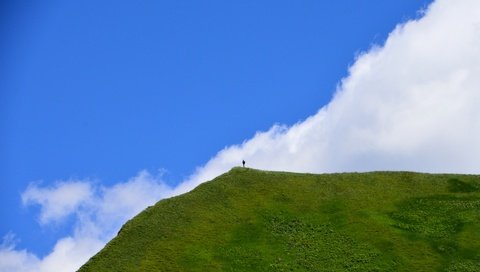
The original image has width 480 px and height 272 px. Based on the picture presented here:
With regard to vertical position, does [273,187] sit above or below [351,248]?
above

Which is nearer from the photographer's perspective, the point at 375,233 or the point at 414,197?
the point at 375,233

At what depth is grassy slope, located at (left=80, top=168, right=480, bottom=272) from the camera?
224ft

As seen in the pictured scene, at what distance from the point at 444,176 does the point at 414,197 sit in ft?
26.4

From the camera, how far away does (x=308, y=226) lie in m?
74.2

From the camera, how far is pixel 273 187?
81.2 meters

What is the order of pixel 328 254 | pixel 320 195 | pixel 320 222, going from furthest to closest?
pixel 320 195 → pixel 320 222 → pixel 328 254

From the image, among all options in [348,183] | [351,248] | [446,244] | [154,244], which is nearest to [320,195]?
[348,183]

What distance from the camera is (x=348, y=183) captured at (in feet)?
272

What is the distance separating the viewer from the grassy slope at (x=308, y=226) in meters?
68.2

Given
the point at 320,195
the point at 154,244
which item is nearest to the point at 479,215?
the point at 320,195

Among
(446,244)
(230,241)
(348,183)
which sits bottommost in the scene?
(446,244)

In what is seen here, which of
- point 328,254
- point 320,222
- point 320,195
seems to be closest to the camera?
point 328,254

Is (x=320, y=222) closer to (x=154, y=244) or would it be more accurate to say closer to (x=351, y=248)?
(x=351, y=248)

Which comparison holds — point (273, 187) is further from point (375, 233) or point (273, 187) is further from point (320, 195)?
point (375, 233)
